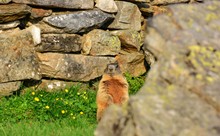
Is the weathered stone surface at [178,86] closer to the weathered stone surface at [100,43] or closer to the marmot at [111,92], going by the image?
the marmot at [111,92]

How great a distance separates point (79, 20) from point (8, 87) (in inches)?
66.8

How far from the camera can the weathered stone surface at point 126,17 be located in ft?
35.9

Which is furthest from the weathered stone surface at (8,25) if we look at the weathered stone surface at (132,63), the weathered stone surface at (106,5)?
the weathered stone surface at (132,63)

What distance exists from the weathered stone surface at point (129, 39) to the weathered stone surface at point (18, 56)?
173 cm

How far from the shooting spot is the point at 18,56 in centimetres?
980

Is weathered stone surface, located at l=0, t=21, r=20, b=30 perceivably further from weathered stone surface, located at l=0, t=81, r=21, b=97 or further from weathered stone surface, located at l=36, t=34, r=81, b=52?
weathered stone surface, located at l=0, t=81, r=21, b=97

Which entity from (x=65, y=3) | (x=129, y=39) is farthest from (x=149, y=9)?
(x=65, y=3)

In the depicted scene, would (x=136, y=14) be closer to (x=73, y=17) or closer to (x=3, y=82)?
(x=73, y=17)

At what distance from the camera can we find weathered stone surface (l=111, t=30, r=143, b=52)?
36.2ft

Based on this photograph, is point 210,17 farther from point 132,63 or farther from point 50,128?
point 132,63

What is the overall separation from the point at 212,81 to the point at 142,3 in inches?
337

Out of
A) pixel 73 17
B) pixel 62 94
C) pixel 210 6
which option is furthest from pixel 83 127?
pixel 210 6

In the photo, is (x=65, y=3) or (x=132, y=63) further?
(x=132, y=63)

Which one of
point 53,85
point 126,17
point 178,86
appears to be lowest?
point 53,85
